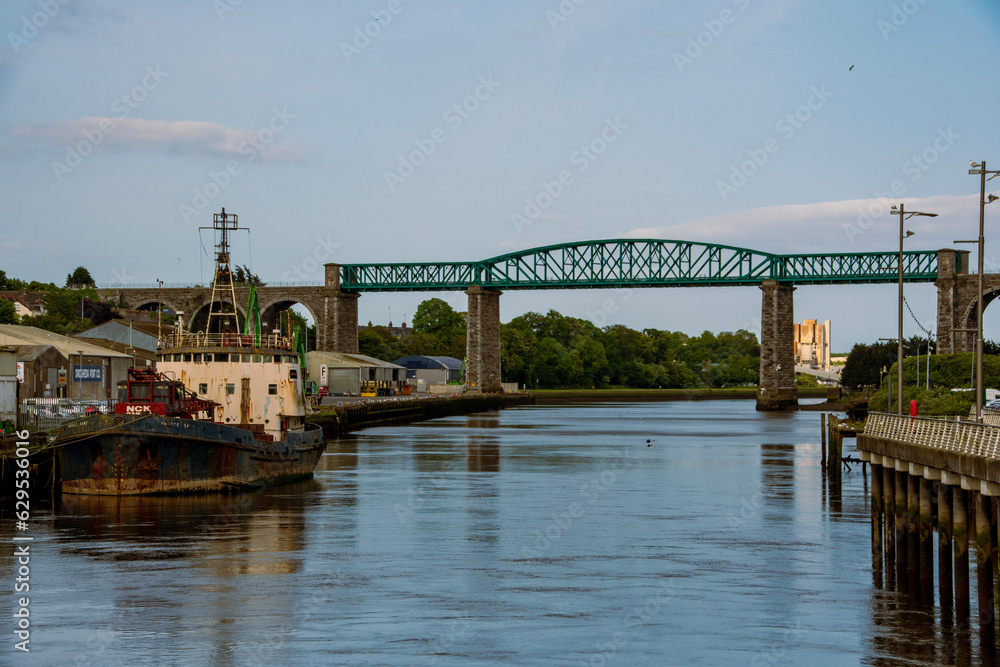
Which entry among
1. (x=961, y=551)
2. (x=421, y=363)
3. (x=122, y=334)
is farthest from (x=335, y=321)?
(x=961, y=551)

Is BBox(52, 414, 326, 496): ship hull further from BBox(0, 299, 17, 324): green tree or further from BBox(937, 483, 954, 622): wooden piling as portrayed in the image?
BBox(0, 299, 17, 324): green tree

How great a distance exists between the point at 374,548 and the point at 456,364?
Answer: 6098 inches

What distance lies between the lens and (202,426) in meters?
34.2

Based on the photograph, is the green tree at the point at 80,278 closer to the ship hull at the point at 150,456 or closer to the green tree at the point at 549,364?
the green tree at the point at 549,364

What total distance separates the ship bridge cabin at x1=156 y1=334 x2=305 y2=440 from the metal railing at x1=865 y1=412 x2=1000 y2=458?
20804mm

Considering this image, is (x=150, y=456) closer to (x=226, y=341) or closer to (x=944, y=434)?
(x=226, y=341)

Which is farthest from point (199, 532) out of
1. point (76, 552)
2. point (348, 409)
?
point (348, 409)

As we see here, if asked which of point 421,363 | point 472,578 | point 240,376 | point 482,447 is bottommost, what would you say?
point 472,578

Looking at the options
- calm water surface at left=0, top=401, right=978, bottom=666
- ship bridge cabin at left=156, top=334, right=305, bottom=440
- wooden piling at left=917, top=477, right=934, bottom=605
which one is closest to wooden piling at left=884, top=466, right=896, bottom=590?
calm water surface at left=0, top=401, right=978, bottom=666

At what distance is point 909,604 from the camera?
2139cm

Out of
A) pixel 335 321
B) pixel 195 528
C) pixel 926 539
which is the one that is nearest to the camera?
pixel 926 539

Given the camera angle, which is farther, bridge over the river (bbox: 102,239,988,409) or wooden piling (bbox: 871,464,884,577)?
bridge over the river (bbox: 102,239,988,409)

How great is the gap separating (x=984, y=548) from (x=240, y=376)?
1045 inches

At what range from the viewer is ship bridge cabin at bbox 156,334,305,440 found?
37781 millimetres
